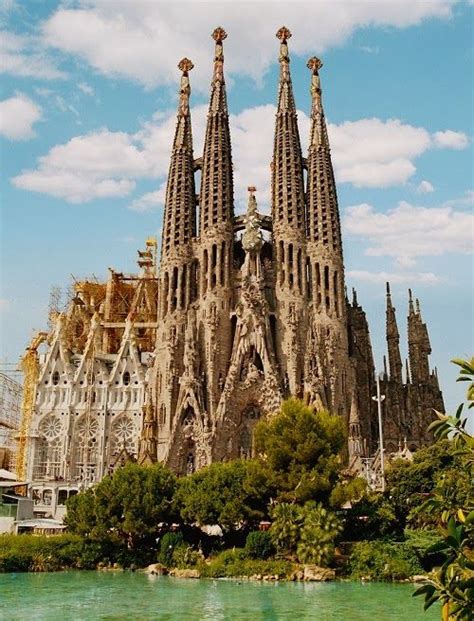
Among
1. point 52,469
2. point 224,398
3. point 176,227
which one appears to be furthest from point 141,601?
point 176,227

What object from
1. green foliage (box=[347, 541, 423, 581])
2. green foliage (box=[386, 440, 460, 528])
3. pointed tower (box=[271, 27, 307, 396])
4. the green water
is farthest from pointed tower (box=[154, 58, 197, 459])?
green foliage (box=[347, 541, 423, 581])

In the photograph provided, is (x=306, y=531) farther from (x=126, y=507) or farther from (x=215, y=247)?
(x=215, y=247)

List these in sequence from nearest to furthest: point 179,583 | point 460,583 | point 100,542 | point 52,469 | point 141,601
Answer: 1. point 460,583
2. point 141,601
3. point 179,583
4. point 100,542
5. point 52,469

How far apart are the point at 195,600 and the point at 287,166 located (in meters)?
37.5

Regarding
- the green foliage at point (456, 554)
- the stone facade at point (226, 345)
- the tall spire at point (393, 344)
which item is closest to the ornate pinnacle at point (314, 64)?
the stone facade at point (226, 345)

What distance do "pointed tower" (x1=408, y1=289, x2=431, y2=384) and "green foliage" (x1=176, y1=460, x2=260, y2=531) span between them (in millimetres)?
27568

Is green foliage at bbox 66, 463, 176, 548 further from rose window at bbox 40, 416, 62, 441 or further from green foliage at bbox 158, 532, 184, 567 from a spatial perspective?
rose window at bbox 40, 416, 62, 441

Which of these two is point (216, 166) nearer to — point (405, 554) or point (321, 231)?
point (321, 231)

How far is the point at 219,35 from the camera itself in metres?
58.7

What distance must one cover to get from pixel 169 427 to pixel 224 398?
442cm

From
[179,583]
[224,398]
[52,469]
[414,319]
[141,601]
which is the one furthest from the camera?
[414,319]

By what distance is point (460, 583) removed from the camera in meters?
5.62

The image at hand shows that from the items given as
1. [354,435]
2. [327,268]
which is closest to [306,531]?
[354,435]

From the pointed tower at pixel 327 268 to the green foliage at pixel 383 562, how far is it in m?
18.4
